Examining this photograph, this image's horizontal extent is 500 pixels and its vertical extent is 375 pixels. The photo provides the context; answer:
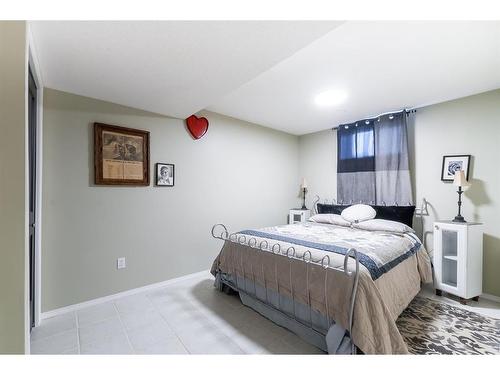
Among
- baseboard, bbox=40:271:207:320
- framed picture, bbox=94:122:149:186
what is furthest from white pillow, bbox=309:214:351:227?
framed picture, bbox=94:122:149:186

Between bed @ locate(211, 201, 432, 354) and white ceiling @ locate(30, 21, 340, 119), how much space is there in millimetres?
1476

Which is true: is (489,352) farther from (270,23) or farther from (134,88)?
(134,88)

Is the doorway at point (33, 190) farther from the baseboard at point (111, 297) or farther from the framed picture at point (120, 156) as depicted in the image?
the framed picture at point (120, 156)

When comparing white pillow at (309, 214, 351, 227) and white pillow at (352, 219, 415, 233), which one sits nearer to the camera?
white pillow at (352, 219, 415, 233)

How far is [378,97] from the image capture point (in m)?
2.73

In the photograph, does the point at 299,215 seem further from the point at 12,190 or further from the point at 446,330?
the point at 12,190

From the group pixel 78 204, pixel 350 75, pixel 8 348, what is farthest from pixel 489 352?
pixel 78 204

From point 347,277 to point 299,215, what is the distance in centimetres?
267

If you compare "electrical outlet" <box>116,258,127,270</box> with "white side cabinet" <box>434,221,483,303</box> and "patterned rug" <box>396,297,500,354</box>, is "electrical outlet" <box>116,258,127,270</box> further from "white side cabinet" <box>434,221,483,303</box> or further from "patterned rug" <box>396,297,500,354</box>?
"white side cabinet" <box>434,221,483,303</box>

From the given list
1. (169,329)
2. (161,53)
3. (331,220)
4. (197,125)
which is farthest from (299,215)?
(161,53)

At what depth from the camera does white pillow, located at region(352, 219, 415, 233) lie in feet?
8.61

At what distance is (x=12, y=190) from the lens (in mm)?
1003
